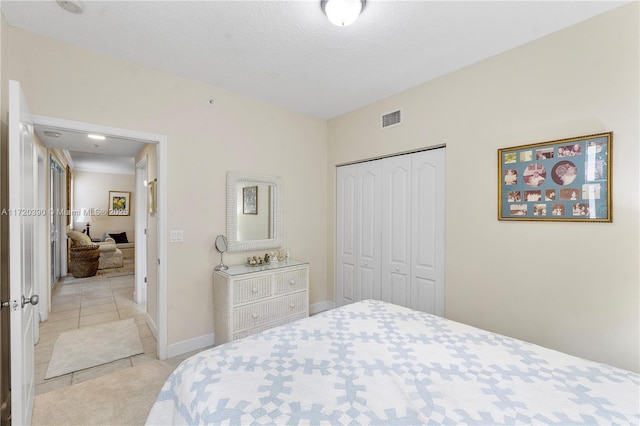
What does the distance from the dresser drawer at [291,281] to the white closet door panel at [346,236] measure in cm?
68

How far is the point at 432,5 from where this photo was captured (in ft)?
5.97

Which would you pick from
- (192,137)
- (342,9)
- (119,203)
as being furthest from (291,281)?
(119,203)

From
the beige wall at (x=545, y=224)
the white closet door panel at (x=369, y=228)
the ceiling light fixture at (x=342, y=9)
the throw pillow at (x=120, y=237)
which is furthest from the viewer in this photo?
the throw pillow at (x=120, y=237)

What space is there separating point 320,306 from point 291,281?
0.98 meters

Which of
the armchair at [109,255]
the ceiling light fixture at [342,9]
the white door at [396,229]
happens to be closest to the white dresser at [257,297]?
the white door at [396,229]

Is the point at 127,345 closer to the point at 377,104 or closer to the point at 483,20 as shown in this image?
the point at 377,104

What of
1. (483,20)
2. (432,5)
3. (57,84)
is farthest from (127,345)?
(483,20)

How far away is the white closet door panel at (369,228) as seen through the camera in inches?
133

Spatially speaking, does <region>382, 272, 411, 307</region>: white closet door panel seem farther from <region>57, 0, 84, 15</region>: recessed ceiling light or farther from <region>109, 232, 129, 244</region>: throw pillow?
<region>109, 232, 129, 244</region>: throw pillow

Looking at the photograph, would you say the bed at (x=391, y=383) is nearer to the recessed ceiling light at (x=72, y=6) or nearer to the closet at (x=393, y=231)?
the closet at (x=393, y=231)

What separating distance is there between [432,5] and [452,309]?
240cm

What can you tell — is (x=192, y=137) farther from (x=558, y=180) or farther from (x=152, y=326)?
(x=558, y=180)

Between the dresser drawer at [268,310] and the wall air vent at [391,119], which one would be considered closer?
the dresser drawer at [268,310]

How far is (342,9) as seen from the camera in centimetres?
171
